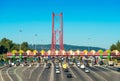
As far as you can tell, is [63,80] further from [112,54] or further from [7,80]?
[112,54]

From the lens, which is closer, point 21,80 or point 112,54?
point 21,80

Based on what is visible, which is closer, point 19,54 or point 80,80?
point 80,80

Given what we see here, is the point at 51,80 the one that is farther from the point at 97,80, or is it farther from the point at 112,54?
the point at 112,54

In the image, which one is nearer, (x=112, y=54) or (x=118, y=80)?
(x=118, y=80)

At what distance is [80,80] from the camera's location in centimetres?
9531

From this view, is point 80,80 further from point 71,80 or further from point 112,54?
point 112,54

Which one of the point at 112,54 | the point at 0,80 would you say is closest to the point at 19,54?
the point at 112,54

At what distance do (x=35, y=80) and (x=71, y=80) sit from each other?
937 cm

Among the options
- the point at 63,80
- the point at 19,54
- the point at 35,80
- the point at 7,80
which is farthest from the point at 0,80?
the point at 19,54

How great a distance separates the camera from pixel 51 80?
312 feet

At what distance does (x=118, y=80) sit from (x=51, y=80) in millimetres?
17099

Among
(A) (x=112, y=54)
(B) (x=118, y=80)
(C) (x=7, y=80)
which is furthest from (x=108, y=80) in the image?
(A) (x=112, y=54)

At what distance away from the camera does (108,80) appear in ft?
309

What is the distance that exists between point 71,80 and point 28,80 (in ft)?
36.5
